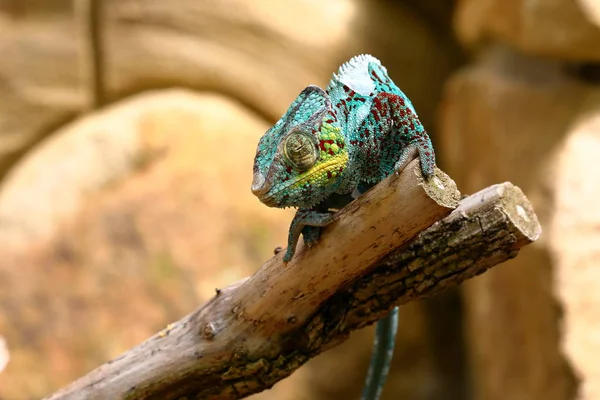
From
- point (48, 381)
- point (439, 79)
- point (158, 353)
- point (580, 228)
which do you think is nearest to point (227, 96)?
point (439, 79)

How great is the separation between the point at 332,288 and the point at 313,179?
0.77 feet

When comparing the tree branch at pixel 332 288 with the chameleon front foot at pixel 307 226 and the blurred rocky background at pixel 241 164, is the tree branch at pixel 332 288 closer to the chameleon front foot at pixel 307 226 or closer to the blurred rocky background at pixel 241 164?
the chameleon front foot at pixel 307 226

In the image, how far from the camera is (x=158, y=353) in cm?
137

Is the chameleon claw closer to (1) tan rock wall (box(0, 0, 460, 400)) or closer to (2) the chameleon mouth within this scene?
(2) the chameleon mouth

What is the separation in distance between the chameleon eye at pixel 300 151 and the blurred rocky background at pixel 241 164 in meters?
1.49

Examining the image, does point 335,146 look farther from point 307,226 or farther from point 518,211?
point 518,211

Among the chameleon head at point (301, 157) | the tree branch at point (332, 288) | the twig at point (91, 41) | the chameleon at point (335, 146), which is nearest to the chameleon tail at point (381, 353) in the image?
the tree branch at point (332, 288)

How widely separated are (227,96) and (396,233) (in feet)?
7.51

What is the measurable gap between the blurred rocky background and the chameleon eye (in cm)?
149

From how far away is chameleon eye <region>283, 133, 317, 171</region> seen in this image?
1.09 meters

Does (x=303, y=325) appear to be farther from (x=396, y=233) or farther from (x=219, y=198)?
(x=219, y=198)

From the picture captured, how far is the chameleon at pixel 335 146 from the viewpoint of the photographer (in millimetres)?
1098

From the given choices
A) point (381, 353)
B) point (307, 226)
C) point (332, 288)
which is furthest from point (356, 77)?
point (381, 353)

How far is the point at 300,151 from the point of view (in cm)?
108
